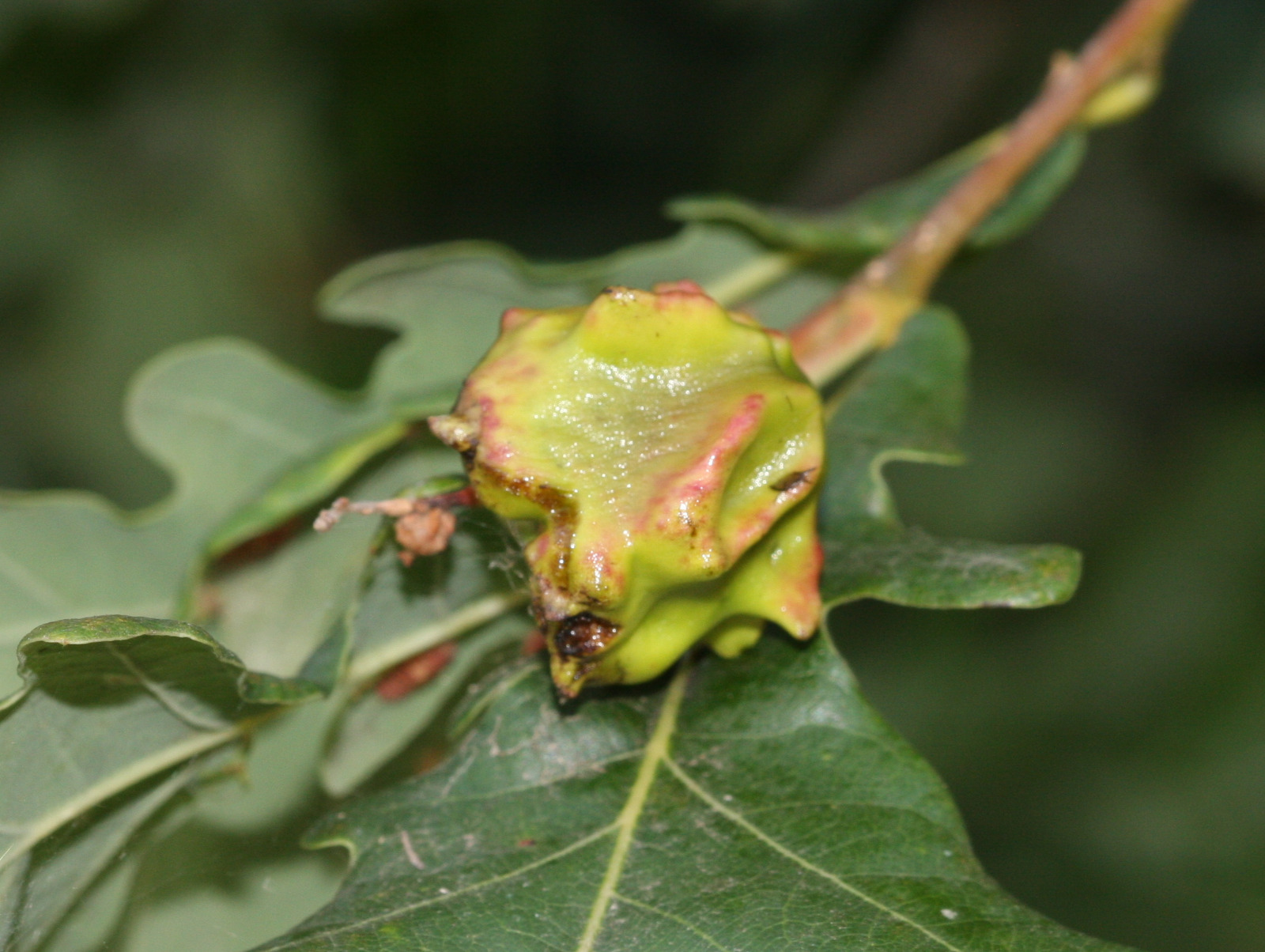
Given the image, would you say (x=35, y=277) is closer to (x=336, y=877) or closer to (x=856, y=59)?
(x=856, y=59)

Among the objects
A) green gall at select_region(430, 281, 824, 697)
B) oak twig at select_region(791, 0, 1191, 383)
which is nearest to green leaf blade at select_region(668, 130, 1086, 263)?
oak twig at select_region(791, 0, 1191, 383)

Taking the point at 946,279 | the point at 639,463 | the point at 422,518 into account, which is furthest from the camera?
the point at 946,279

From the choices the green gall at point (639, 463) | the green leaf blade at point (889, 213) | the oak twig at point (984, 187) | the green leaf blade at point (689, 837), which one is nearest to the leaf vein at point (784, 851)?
the green leaf blade at point (689, 837)

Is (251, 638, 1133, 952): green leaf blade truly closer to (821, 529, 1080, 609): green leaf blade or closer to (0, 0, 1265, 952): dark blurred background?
(821, 529, 1080, 609): green leaf blade

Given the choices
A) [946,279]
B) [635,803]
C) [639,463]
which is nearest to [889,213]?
[639,463]

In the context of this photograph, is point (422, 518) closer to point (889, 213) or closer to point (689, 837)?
point (689, 837)
